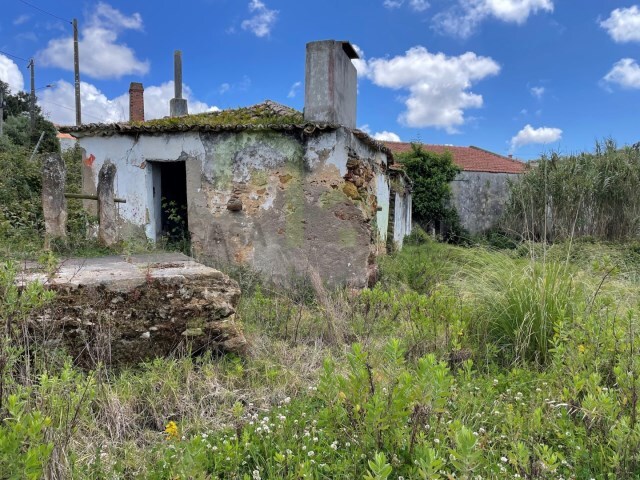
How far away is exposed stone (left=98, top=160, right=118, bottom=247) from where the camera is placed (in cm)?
598

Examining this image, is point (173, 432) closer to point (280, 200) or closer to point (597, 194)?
point (280, 200)

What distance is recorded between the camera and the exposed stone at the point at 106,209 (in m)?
5.98

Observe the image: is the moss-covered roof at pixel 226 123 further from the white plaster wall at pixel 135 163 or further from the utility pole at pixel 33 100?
the utility pole at pixel 33 100

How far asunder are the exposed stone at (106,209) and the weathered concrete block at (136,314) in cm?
224

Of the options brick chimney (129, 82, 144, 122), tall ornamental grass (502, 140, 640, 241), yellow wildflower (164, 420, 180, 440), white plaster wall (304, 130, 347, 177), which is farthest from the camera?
brick chimney (129, 82, 144, 122)

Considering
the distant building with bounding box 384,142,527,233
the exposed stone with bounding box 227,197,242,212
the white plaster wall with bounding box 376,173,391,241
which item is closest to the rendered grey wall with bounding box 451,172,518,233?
the distant building with bounding box 384,142,527,233

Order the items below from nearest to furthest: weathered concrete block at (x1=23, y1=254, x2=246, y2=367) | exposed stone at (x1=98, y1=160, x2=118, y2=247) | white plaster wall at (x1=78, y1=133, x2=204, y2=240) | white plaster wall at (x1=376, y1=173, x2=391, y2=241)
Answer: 1. weathered concrete block at (x1=23, y1=254, x2=246, y2=367)
2. exposed stone at (x1=98, y1=160, x2=118, y2=247)
3. white plaster wall at (x1=78, y1=133, x2=204, y2=240)
4. white plaster wall at (x1=376, y1=173, x2=391, y2=241)

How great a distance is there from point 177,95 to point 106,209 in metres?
8.46

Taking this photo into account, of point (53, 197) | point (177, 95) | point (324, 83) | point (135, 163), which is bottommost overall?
point (53, 197)

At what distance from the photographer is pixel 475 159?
23.2 metres

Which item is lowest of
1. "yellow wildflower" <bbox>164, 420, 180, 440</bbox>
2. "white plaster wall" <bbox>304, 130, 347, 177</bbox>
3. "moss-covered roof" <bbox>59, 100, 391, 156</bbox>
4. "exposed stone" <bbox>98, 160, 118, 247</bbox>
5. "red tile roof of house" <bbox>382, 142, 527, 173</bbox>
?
"yellow wildflower" <bbox>164, 420, 180, 440</bbox>

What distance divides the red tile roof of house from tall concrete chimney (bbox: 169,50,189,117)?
10692 millimetres

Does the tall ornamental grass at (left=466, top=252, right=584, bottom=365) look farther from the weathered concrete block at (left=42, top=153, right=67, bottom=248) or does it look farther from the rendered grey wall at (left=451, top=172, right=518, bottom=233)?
the rendered grey wall at (left=451, top=172, right=518, bottom=233)

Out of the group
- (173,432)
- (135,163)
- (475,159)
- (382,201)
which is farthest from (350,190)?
(475,159)
